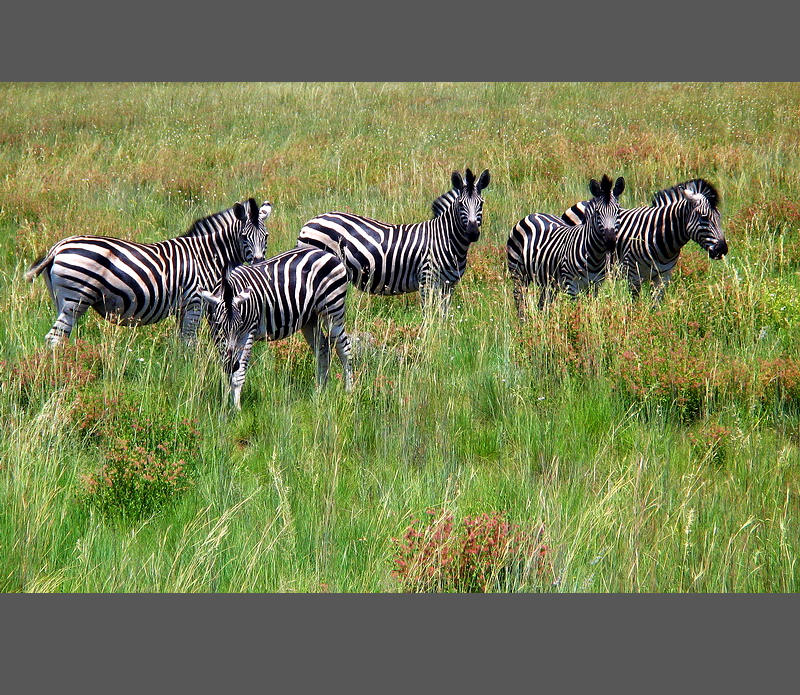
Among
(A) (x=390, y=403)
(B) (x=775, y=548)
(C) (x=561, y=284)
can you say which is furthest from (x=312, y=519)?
(C) (x=561, y=284)

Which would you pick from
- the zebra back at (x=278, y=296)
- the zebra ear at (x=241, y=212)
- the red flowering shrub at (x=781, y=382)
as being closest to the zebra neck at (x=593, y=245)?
the red flowering shrub at (x=781, y=382)

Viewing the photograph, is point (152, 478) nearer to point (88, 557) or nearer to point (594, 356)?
point (88, 557)

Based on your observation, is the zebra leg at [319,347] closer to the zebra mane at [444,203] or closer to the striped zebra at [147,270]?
the striped zebra at [147,270]

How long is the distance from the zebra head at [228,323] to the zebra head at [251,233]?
1418 millimetres

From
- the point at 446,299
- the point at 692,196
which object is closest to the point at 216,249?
the point at 446,299

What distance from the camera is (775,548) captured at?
4633mm

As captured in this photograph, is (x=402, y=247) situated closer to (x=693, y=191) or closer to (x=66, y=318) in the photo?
(x=693, y=191)

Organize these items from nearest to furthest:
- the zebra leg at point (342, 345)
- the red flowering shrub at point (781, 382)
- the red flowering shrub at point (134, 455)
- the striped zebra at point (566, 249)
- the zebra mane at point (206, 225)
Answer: the red flowering shrub at point (134, 455)
the red flowering shrub at point (781, 382)
the zebra leg at point (342, 345)
the zebra mane at point (206, 225)
the striped zebra at point (566, 249)

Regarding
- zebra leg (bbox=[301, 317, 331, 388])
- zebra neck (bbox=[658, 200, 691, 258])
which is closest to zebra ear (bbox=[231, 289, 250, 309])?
zebra leg (bbox=[301, 317, 331, 388])

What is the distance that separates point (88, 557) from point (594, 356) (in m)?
4.52

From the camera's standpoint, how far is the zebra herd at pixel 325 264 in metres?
7.21

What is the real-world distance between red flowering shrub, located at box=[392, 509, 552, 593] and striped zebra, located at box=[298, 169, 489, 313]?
5.25 m

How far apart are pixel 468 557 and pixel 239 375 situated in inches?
123

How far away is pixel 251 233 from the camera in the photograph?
8273 mm
